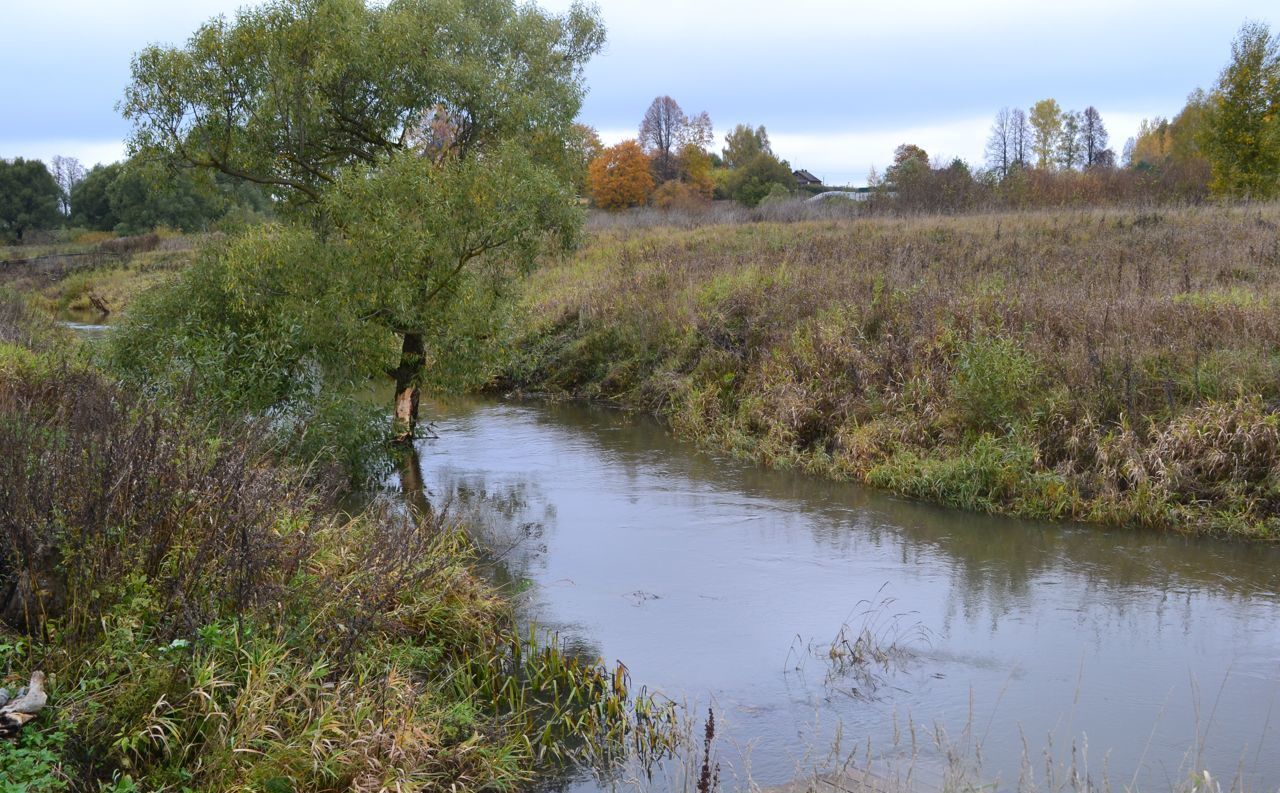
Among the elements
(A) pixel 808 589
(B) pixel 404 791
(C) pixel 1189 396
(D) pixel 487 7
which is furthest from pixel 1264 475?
(D) pixel 487 7

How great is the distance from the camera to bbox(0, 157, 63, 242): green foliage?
6406cm

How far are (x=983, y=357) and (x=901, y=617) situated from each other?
593cm

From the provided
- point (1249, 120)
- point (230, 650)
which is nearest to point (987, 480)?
point (230, 650)

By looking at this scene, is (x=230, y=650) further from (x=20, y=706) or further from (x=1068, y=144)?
(x=1068, y=144)

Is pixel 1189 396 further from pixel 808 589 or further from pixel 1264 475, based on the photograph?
pixel 808 589

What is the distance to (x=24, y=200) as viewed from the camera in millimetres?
64688

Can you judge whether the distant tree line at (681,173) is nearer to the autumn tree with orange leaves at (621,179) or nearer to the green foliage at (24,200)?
the autumn tree with orange leaves at (621,179)

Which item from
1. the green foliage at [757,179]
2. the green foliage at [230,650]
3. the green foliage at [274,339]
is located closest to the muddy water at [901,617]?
the green foliage at [230,650]

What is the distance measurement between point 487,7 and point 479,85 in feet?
7.98

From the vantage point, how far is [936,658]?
311 inches

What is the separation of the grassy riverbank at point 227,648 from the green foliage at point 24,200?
67.7m

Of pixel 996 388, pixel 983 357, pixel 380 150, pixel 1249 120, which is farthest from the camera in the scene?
pixel 1249 120

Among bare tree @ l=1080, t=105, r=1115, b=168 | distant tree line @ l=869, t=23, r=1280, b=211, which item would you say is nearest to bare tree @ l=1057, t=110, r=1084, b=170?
bare tree @ l=1080, t=105, r=1115, b=168

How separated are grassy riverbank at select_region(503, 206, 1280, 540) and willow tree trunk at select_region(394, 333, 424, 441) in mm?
4581
